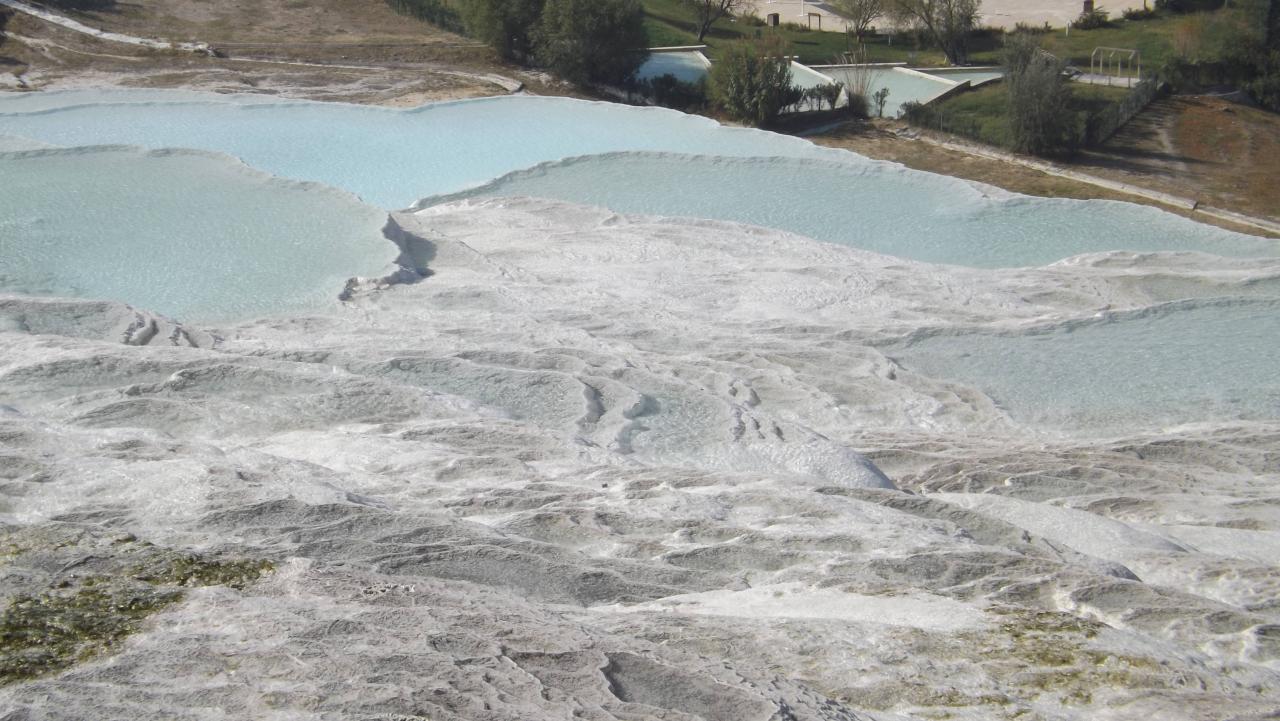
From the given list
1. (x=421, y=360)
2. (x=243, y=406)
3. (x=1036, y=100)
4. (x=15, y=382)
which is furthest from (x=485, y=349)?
(x=1036, y=100)

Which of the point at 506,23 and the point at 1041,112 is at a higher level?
the point at 506,23

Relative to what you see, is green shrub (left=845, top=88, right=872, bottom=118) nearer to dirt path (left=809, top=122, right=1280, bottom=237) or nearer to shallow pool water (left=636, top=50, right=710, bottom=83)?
dirt path (left=809, top=122, right=1280, bottom=237)

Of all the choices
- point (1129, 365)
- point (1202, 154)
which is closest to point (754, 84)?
point (1202, 154)

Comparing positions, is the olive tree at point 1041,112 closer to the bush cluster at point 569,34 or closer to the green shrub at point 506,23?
the bush cluster at point 569,34

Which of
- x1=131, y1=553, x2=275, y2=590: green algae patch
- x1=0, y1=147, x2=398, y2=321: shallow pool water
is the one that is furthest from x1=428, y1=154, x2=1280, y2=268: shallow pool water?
x1=131, y1=553, x2=275, y2=590: green algae patch

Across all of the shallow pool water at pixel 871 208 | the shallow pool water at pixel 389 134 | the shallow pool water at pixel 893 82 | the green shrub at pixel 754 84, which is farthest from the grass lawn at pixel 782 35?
the shallow pool water at pixel 871 208

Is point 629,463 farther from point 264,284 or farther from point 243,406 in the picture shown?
point 264,284

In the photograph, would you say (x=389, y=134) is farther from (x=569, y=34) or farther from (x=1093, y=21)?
(x=1093, y=21)
